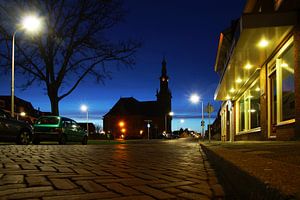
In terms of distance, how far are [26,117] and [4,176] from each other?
3131 inches

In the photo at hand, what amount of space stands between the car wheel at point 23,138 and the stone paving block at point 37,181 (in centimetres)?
1193

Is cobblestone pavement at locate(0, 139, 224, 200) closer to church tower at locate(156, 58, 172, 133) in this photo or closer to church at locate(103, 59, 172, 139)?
church at locate(103, 59, 172, 139)

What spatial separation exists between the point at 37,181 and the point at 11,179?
0.39 meters

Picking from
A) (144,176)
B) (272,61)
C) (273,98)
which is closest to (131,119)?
(273,98)

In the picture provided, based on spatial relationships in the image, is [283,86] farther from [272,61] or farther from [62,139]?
[62,139]

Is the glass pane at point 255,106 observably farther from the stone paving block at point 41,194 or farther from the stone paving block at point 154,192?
the stone paving block at point 41,194

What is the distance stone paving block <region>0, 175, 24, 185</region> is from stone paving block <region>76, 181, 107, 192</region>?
75 centimetres

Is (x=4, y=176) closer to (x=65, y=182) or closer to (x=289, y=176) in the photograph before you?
(x=65, y=182)

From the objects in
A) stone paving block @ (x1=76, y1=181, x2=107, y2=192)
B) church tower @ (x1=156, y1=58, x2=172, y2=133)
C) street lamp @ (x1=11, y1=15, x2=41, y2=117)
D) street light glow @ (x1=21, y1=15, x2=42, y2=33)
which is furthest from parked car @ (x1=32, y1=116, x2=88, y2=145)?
church tower @ (x1=156, y1=58, x2=172, y2=133)

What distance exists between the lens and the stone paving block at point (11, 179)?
4422mm

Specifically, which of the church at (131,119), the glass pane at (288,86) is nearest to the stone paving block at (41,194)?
the glass pane at (288,86)

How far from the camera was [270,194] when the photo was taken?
86.4 inches

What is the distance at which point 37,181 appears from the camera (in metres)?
4.53

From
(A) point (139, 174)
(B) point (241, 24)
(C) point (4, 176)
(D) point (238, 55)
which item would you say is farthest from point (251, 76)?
(C) point (4, 176)
